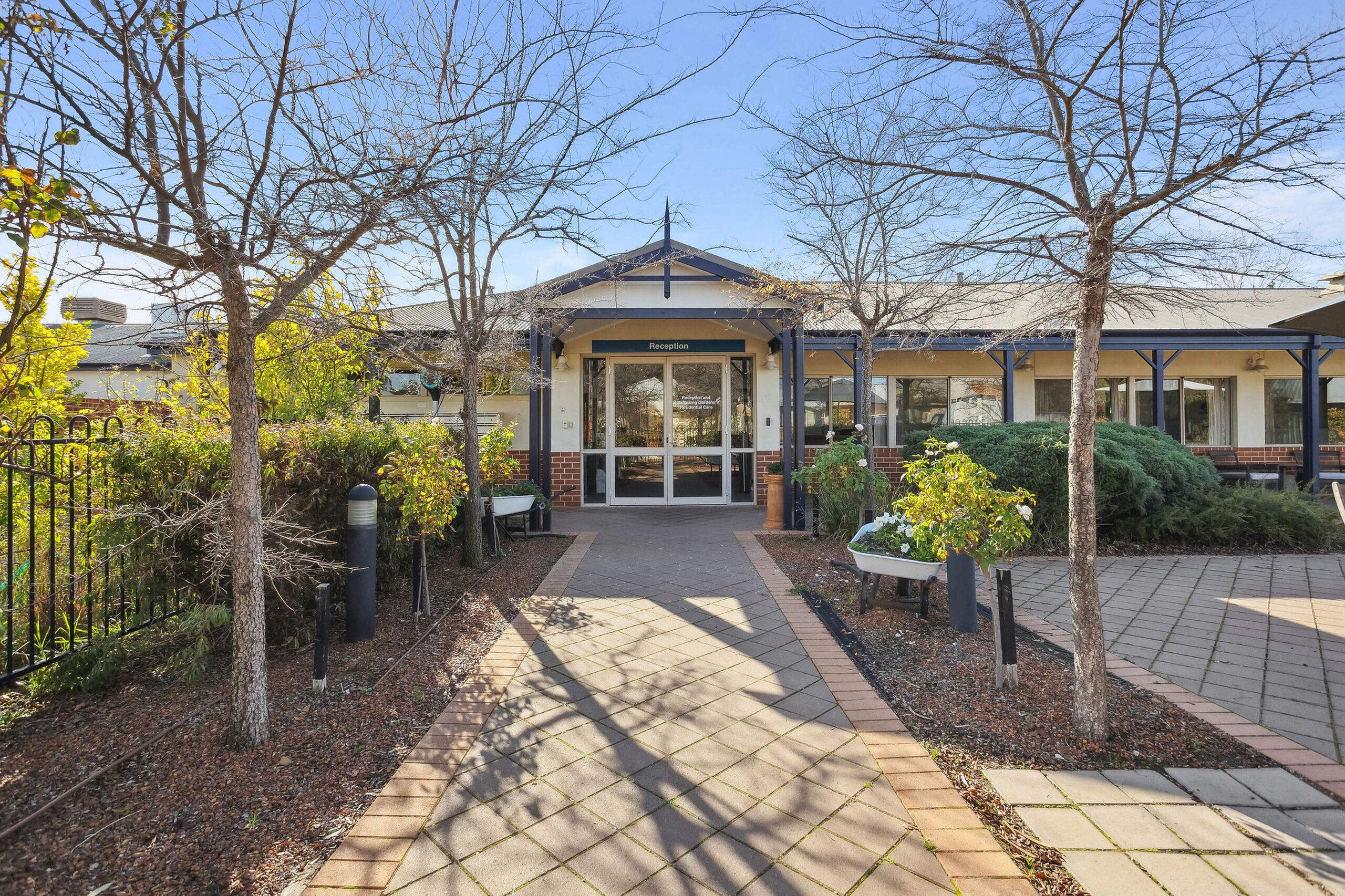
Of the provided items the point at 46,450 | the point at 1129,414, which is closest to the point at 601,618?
the point at 46,450

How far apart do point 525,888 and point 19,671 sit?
3.18 metres

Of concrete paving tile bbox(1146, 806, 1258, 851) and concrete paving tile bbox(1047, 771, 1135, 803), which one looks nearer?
concrete paving tile bbox(1146, 806, 1258, 851)

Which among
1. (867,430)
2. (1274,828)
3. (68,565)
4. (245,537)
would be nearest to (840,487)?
(867,430)

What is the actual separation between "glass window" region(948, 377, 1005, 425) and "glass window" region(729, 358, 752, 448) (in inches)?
173

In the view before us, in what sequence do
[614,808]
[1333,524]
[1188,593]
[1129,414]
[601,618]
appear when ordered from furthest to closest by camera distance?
[1129,414], [1333,524], [1188,593], [601,618], [614,808]

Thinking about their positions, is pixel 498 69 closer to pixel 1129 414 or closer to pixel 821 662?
pixel 821 662

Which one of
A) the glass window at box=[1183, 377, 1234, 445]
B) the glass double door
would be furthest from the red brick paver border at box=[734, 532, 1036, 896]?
the glass window at box=[1183, 377, 1234, 445]

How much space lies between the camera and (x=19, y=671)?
3.22m

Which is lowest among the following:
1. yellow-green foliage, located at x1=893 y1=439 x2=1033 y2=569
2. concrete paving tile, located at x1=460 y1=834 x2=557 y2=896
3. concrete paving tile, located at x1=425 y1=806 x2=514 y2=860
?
concrete paving tile, located at x1=460 y1=834 x2=557 y2=896

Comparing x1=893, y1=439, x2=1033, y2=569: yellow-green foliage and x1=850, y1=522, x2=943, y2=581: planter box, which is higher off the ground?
x1=893, y1=439, x2=1033, y2=569: yellow-green foliage

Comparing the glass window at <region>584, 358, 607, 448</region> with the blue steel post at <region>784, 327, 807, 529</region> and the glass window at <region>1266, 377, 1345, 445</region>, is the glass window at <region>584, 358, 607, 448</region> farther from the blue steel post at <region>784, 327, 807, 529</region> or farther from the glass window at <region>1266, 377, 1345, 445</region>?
the glass window at <region>1266, 377, 1345, 445</region>

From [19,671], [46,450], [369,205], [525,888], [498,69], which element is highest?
[498,69]

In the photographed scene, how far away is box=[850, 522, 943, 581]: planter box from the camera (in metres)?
4.25

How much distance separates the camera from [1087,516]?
2850 millimetres
